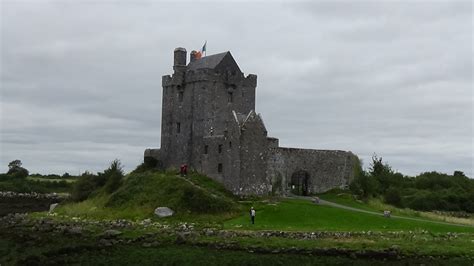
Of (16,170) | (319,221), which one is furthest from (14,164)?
(319,221)

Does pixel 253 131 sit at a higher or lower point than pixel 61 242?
higher

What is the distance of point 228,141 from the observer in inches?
1789

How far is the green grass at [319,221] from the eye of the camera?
113ft

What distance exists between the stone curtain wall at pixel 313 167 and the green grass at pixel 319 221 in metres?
7.07

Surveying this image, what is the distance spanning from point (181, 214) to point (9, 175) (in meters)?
88.9

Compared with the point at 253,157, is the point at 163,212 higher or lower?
lower

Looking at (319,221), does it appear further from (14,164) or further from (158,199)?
(14,164)

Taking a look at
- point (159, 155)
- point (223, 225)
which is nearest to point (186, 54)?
point (159, 155)

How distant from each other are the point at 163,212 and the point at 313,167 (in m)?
14.8

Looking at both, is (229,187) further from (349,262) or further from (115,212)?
(349,262)

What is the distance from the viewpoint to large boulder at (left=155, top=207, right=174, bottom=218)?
38.8 meters

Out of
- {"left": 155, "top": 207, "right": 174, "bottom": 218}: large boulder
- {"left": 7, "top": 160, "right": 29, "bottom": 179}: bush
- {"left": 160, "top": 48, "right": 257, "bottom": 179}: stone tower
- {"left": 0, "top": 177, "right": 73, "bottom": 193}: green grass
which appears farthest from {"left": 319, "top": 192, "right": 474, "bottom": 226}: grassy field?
{"left": 7, "top": 160, "right": 29, "bottom": 179}: bush

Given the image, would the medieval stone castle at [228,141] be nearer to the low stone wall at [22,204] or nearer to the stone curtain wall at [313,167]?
the stone curtain wall at [313,167]

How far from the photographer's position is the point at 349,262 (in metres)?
26.9
